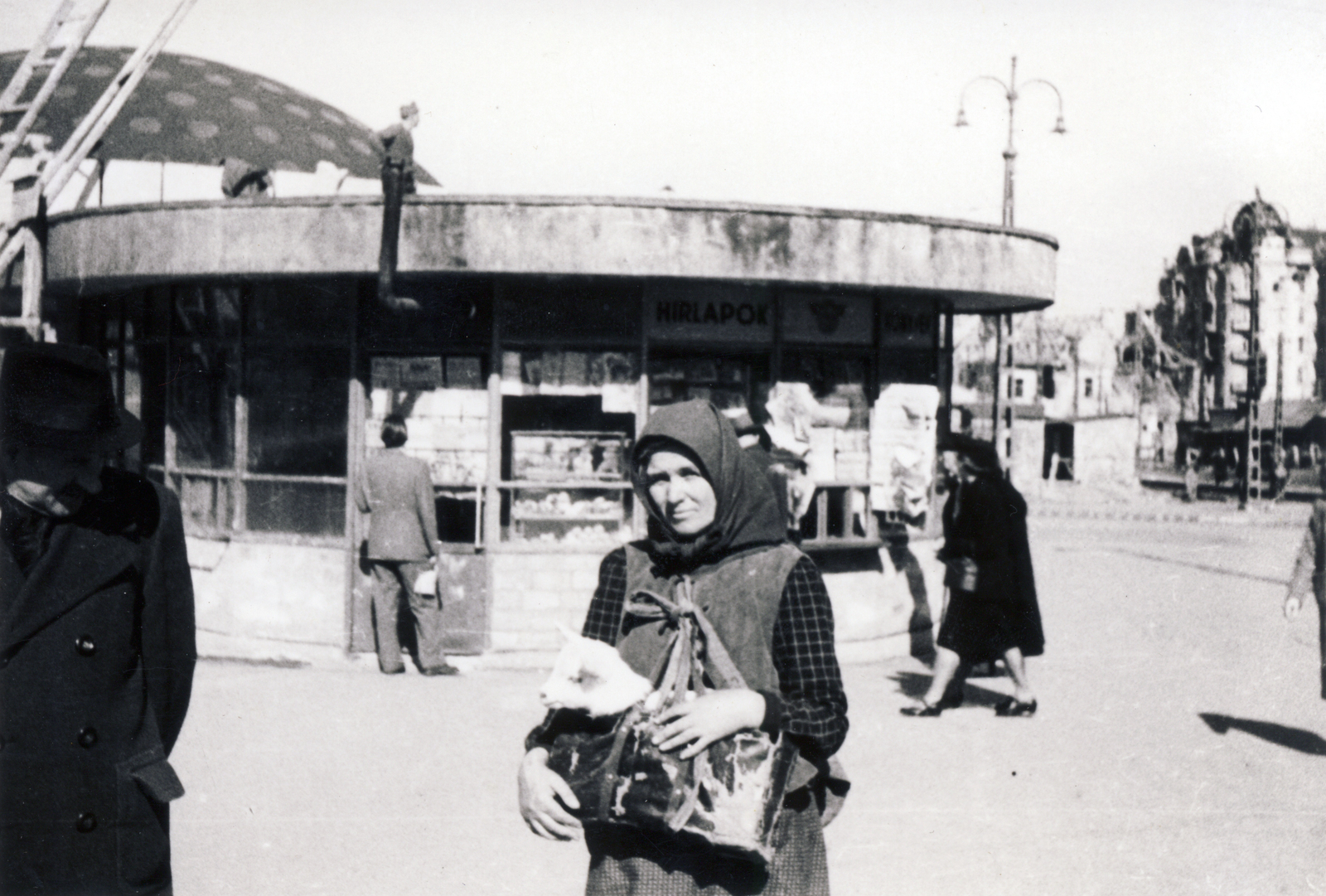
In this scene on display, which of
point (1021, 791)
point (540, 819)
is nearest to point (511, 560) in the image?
point (1021, 791)

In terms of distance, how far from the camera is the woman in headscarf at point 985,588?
8781mm

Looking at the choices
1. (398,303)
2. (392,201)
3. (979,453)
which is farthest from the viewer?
(398,303)

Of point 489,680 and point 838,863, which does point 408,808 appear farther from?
point 489,680

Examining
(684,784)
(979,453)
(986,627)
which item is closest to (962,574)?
(986,627)

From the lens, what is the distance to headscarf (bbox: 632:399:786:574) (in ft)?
9.75

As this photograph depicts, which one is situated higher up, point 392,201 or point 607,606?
point 392,201

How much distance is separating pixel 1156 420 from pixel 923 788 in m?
78.7

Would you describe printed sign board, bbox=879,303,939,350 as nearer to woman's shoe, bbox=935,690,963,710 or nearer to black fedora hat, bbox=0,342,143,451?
woman's shoe, bbox=935,690,963,710

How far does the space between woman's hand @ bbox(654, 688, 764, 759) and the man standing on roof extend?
715cm

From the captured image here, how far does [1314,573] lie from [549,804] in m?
6.54

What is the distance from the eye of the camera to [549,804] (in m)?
2.84

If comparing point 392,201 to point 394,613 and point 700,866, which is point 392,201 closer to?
point 394,613

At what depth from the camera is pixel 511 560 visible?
10.1 m

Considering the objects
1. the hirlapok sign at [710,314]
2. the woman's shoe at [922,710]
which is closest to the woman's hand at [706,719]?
the woman's shoe at [922,710]
